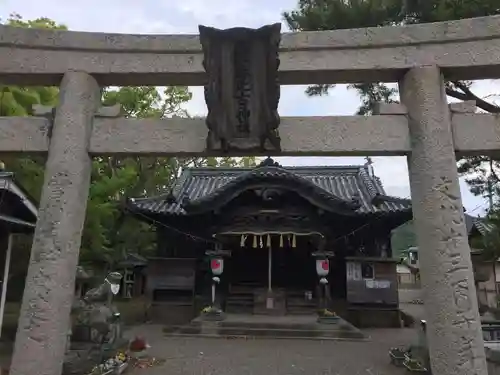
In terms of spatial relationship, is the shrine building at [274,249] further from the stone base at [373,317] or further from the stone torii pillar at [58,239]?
the stone torii pillar at [58,239]

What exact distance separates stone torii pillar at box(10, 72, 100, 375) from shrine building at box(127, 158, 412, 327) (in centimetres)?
901

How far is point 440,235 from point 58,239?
12.6 feet

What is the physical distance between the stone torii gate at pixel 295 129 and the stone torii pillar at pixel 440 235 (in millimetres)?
10

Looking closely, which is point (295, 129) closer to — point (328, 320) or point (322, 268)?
point (328, 320)

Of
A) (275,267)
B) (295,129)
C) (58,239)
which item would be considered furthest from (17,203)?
(275,267)

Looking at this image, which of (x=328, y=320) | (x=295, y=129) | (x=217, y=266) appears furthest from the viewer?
(x=217, y=266)

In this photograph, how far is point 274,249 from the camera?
583 inches

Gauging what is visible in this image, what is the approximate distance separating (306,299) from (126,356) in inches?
291

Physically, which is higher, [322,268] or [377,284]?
[322,268]

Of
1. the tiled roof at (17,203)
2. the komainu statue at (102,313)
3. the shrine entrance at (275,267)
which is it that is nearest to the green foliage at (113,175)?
the tiled roof at (17,203)

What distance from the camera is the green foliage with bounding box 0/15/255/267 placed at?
9.95 metres

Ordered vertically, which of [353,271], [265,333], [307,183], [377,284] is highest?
[307,183]

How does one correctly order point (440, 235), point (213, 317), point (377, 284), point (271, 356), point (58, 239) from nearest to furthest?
point (440, 235)
point (58, 239)
point (271, 356)
point (213, 317)
point (377, 284)

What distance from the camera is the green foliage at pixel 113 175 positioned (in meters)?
9.95
